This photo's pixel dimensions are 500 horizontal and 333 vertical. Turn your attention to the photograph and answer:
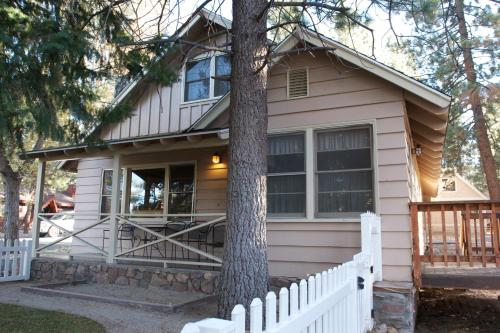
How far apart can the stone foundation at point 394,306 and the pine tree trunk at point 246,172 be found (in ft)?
6.20

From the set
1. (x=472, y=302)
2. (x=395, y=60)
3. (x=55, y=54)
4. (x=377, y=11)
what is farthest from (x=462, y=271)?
(x=395, y=60)

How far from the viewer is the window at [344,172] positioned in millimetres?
6367

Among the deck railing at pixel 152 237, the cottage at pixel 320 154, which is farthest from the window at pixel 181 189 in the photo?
the deck railing at pixel 152 237

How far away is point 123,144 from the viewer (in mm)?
7863

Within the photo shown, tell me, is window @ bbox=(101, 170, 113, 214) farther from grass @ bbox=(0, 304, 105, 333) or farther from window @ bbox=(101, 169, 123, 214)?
grass @ bbox=(0, 304, 105, 333)

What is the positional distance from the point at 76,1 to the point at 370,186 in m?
5.78

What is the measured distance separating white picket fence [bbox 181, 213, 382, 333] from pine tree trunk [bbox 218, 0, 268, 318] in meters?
0.71

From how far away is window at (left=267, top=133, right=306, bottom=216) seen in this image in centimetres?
682

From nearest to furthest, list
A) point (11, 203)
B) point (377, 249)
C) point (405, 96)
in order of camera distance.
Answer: point (377, 249) < point (405, 96) < point (11, 203)

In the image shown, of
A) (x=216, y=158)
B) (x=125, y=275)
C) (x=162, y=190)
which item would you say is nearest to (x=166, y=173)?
(x=162, y=190)

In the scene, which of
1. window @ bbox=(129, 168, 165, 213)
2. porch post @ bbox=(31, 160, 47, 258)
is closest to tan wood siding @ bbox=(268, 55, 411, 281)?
window @ bbox=(129, 168, 165, 213)

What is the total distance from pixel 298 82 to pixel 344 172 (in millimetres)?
1777

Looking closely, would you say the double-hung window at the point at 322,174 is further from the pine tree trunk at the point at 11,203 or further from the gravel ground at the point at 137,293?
the pine tree trunk at the point at 11,203

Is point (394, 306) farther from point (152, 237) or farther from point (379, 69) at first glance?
point (152, 237)
